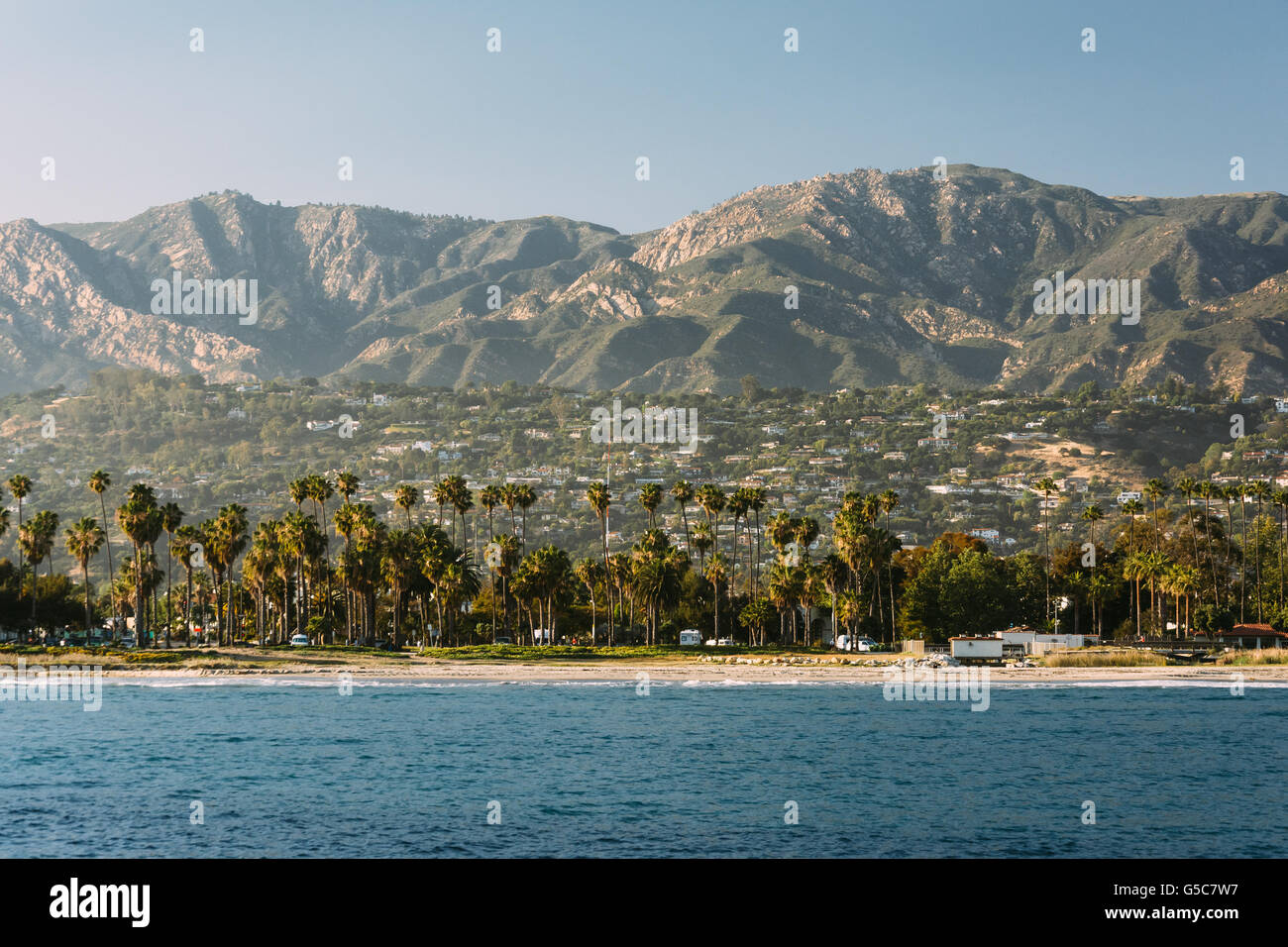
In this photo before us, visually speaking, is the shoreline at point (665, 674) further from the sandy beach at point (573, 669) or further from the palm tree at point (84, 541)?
the palm tree at point (84, 541)

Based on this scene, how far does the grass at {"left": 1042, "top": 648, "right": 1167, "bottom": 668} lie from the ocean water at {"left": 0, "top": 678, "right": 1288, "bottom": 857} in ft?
63.7

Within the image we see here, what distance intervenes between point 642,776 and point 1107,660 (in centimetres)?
7214

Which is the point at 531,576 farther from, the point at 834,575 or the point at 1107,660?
the point at 1107,660

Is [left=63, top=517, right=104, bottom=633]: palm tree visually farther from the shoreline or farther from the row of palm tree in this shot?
the shoreline

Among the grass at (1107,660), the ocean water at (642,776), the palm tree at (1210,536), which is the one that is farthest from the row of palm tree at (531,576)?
the ocean water at (642,776)

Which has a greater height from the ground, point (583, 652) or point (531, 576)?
point (531, 576)

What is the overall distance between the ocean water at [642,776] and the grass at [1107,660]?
19408 mm

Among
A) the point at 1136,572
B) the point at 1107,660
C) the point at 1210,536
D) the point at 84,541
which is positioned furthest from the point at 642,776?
the point at 1210,536

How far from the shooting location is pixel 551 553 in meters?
123

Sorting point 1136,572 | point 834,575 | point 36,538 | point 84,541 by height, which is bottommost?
point 1136,572

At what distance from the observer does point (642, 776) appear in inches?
2014

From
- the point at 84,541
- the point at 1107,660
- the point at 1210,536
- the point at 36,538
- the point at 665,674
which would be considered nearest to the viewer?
the point at 665,674

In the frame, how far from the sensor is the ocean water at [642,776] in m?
36.4
